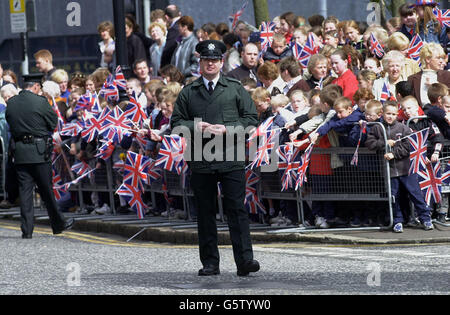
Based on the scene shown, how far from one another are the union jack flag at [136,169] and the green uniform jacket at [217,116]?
5.12 metres

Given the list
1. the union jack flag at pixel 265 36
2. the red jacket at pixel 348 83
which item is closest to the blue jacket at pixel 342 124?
the red jacket at pixel 348 83

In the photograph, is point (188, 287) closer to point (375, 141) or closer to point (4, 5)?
point (375, 141)

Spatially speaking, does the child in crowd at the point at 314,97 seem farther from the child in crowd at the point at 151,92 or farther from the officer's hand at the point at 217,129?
the officer's hand at the point at 217,129

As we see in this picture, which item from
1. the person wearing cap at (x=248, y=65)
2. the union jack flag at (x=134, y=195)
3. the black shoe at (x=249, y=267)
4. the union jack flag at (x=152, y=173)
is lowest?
the black shoe at (x=249, y=267)

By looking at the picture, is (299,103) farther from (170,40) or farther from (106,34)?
(106,34)

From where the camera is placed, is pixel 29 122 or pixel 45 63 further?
pixel 45 63

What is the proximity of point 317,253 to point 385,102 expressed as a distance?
230 cm

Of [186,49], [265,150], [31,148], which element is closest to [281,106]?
[265,150]

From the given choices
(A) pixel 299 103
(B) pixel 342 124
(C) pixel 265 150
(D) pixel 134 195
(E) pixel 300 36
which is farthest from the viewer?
(E) pixel 300 36

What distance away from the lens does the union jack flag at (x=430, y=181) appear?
1388 cm

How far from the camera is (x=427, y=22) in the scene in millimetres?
16531

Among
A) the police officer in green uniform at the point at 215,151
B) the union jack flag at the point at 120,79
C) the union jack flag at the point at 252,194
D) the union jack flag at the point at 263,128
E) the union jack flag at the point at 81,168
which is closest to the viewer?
the police officer in green uniform at the point at 215,151

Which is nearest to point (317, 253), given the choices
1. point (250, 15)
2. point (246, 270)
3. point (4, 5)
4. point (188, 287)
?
point (246, 270)

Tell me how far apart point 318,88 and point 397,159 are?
203 cm
